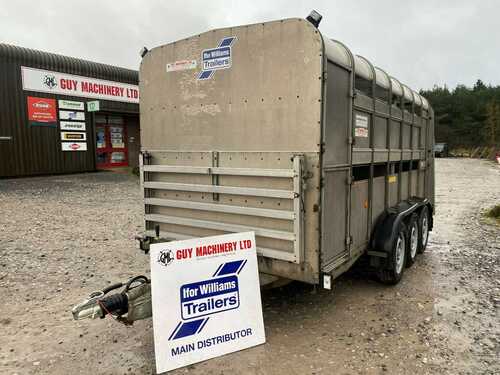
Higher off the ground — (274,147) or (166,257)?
(274,147)

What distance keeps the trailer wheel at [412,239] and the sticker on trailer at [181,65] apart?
3510 mm

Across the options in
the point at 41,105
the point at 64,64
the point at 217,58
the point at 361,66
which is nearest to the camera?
the point at 217,58

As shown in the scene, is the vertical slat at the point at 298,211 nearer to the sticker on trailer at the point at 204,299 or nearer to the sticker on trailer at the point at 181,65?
the sticker on trailer at the point at 204,299

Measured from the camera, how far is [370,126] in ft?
14.2

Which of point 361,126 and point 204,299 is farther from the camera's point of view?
point 361,126

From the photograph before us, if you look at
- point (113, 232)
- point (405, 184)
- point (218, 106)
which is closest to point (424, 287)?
point (405, 184)

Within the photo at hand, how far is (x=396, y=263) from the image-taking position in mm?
4672

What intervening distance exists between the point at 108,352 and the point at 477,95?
67362mm

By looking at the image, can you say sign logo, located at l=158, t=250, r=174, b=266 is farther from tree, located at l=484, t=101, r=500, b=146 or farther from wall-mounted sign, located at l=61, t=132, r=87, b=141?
tree, located at l=484, t=101, r=500, b=146

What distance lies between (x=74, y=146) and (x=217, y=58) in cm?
1391

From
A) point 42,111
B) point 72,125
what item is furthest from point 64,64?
point 72,125

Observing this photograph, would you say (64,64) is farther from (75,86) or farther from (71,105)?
(71,105)

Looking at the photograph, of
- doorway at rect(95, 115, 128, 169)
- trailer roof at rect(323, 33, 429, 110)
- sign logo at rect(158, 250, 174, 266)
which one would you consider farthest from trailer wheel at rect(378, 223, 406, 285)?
doorway at rect(95, 115, 128, 169)

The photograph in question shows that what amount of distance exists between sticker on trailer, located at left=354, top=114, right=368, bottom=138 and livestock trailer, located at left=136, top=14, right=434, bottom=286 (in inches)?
0.4
